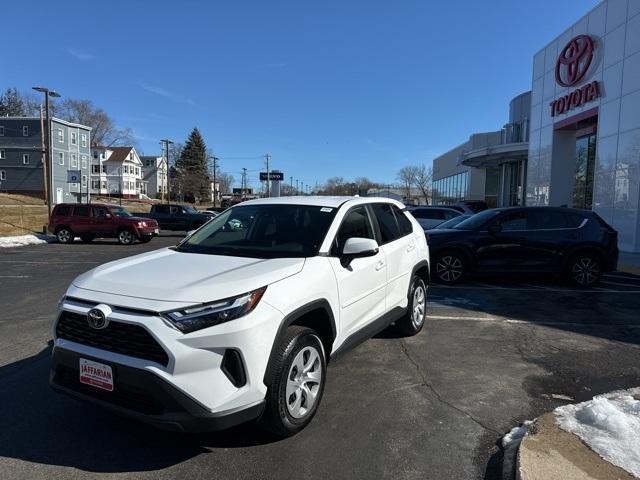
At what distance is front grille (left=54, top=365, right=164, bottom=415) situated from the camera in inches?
115

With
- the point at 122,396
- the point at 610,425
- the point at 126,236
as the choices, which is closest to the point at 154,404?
the point at 122,396

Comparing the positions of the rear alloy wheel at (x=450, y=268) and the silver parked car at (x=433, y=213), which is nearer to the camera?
the rear alloy wheel at (x=450, y=268)

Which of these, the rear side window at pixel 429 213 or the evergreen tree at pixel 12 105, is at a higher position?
the evergreen tree at pixel 12 105

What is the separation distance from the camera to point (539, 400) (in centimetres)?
419

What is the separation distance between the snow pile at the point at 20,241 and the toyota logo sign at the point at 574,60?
24.1 m

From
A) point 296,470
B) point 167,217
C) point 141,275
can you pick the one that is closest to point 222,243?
point 141,275

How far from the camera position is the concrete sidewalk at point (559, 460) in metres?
2.82

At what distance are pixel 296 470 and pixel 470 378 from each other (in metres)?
2.33

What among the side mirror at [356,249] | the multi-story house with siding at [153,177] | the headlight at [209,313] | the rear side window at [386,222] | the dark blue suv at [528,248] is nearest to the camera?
the headlight at [209,313]

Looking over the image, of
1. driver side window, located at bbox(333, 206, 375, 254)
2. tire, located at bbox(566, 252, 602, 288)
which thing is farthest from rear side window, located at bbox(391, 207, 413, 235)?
tire, located at bbox(566, 252, 602, 288)

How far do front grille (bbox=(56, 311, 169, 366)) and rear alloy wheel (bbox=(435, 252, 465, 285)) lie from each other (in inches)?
313

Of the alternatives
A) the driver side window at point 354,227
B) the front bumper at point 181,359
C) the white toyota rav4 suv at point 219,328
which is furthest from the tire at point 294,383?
the driver side window at point 354,227

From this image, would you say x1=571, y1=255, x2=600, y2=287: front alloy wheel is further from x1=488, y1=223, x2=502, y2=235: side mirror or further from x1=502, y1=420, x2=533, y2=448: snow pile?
x1=502, y1=420, x2=533, y2=448: snow pile

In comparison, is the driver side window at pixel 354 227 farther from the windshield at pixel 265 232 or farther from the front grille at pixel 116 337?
the front grille at pixel 116 337
